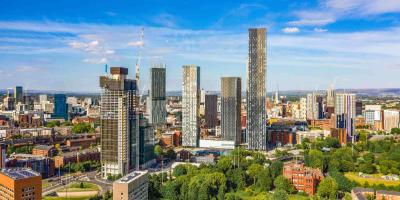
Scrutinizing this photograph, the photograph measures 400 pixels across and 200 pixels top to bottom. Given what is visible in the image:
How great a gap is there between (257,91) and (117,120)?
557 inches

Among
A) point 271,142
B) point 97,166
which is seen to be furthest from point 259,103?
point 97,166

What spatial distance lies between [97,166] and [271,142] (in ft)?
55.2

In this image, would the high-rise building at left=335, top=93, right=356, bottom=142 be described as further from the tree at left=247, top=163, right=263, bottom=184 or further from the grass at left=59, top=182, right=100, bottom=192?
the grass at left=59, top=182, right=100, bottom=192

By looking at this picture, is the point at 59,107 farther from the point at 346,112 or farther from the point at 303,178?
the point at 303,178

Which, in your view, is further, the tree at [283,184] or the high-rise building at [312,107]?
the high-rise building at [312,107]

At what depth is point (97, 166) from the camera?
26.8 metres

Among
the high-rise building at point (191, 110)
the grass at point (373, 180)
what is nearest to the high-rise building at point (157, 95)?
the high-rise building at point (191, 110)

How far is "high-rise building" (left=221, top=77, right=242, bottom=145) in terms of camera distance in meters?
36.2

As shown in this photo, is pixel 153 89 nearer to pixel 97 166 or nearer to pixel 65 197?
pixel 97 166

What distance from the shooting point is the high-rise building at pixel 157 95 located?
137 ft

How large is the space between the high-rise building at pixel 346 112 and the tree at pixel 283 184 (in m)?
20.0

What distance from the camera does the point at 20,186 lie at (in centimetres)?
1217

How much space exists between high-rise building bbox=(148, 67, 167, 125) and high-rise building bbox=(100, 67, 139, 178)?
17.2m

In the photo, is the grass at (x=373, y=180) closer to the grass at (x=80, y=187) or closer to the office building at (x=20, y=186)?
the grass at (x=80, y=187)
